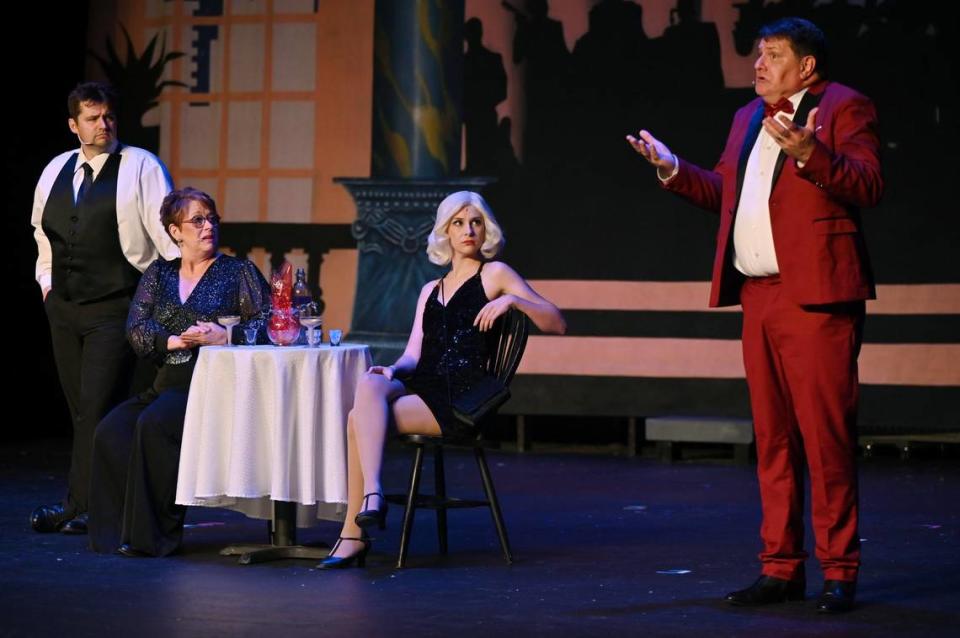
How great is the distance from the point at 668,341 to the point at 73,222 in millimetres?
3827

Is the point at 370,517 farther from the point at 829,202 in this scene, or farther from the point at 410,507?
the point at 829,202

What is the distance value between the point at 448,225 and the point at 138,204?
1.27 metres

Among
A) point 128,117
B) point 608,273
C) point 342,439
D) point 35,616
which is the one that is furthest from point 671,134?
point 35,616

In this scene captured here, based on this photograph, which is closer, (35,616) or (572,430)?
(35,616)

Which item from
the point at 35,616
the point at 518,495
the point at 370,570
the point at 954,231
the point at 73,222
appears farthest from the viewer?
the point at 954,231

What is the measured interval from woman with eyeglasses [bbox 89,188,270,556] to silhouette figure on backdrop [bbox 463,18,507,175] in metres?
3.43

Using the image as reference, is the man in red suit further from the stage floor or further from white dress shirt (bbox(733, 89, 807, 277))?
the stage floor

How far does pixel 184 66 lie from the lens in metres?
9.05

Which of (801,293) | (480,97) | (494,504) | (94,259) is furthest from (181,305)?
(480,97)

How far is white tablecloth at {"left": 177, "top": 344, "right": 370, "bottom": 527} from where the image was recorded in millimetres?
4895

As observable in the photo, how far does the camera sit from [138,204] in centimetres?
570

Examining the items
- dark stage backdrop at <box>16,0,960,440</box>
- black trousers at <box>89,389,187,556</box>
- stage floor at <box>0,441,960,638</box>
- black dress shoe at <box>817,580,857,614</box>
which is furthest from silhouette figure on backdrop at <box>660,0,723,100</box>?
black dress shoe at <box>817,580,857,614</box>

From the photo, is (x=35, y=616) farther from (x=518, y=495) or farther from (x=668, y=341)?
(x=668, y=341)

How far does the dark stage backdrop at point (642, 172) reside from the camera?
8.17m
